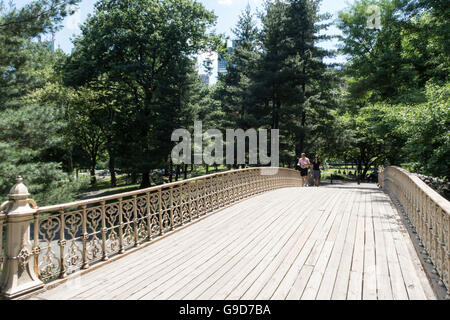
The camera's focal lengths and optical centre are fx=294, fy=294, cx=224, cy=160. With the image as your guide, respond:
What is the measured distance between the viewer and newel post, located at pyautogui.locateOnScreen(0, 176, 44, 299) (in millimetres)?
3521

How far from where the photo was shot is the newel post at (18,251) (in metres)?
3.52

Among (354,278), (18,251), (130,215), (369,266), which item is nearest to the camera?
(18,251)

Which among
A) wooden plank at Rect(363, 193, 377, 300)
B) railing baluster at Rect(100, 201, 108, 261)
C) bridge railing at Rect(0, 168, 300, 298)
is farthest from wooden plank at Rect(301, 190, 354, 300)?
railing baluster at Rect(100, 201, 108, 261)

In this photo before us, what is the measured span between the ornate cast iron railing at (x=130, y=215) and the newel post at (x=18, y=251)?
0.12 metres

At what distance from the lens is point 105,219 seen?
6.38m

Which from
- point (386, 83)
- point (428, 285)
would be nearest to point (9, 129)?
point (428, 285)

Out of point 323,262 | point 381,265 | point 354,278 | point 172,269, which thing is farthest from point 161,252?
point 381,265

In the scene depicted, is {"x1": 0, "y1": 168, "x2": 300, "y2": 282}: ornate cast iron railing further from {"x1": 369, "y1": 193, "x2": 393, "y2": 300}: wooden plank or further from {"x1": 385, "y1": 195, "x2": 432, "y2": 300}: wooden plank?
{"x1": 385, "y1": 195, "x2": 432, "y2": 300}: wooden plank

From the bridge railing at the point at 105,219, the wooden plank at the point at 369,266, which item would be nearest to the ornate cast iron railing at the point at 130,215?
the bridge railing at the point at 105,219

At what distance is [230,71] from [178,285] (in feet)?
130

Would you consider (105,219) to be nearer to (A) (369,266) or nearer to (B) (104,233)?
(B) (104,233)

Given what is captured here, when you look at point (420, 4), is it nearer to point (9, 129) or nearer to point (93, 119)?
point (9, 129)

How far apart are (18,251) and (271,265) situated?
3.39 metres

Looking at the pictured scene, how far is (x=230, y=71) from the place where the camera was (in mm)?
40938
